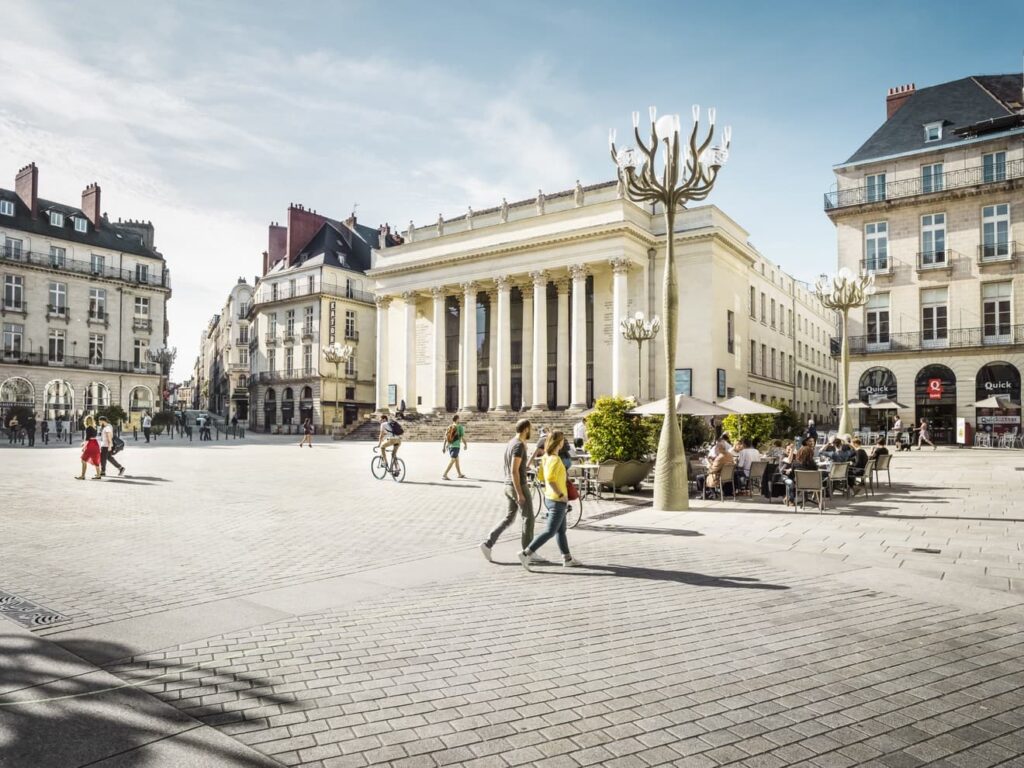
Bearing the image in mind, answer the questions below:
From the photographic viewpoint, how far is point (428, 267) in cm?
5006

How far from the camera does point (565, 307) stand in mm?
46406

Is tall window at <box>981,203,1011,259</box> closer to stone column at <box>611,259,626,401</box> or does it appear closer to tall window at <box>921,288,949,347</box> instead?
tall window at <box>921,288,949,347</box>

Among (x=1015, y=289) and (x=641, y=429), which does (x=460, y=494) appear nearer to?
(x=641, y=429)

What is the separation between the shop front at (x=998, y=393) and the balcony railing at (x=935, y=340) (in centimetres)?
127

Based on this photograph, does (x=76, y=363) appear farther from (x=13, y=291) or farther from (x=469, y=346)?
(x=469, y=346)

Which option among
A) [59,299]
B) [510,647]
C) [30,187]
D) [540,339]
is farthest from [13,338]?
[510,647]

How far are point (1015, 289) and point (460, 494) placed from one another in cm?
3335

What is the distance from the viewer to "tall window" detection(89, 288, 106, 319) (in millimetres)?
54969

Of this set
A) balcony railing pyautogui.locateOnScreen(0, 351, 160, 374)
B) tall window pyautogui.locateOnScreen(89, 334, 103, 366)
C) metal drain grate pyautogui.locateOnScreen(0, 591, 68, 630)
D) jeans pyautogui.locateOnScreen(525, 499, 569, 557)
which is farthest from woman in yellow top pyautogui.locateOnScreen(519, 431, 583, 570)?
tall window pyautogui.locateOnScreen(89, 334, 103, 366)

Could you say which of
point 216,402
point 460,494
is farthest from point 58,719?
point 216,402

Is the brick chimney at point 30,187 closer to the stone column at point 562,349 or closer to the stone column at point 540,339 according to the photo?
the stone column at point 540,339

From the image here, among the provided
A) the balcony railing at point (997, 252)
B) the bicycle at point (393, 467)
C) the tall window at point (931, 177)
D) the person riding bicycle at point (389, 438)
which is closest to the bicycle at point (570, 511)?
the bicycle at point (393, 467)

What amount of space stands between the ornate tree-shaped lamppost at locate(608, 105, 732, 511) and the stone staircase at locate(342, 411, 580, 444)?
2244 centimetres

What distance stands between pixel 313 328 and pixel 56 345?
1970 centimetres
